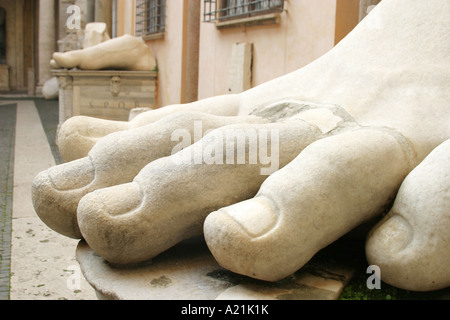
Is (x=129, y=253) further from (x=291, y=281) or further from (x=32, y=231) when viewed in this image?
(x=32, y=231)

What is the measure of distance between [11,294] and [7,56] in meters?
20.0

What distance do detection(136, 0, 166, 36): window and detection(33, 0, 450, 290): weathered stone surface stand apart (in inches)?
279

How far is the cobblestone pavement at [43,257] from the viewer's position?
4.22ft

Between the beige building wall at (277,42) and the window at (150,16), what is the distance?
2.27m

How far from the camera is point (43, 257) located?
340 cm

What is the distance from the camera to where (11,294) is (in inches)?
109

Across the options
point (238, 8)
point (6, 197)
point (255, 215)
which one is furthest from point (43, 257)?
point (238, 8)

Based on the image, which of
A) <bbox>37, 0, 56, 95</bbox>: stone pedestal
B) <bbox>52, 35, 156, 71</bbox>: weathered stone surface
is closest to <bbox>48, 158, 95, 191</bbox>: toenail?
<bbox>52, 35, 156, 71</bbox>: weathered stone surface

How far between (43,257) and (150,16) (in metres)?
6.61

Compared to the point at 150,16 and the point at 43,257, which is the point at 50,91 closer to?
the point at 150,16

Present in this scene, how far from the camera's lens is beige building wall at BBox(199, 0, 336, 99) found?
396 centimetres

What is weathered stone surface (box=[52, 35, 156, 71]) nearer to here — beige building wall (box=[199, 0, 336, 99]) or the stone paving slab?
the stone paving slab

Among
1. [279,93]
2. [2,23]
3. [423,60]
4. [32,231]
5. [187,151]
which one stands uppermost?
[2,23]
